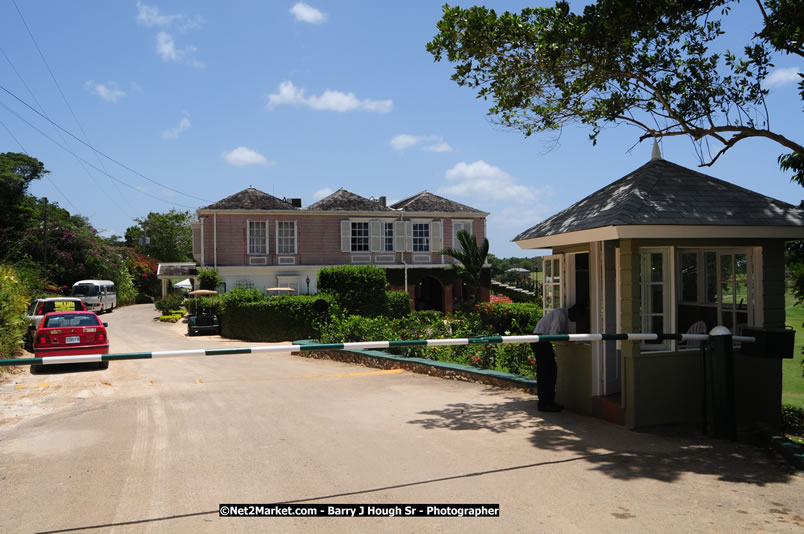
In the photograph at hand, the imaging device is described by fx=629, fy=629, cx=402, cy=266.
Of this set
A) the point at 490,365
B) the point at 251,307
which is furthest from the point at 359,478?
the point at 251,307

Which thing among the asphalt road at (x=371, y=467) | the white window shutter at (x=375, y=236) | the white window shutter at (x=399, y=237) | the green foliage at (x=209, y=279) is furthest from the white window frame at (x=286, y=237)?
the asphalt road at (x=371, y=467)

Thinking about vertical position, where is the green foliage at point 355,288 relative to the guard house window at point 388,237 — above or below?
below

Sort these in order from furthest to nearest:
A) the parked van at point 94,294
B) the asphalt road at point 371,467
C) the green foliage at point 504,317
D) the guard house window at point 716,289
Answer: the parked van at point 94,294, the green foliage at point 504,317, the guard house window at point 716,289, the asphalt road at point 371,467

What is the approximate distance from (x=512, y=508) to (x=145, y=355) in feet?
11.8

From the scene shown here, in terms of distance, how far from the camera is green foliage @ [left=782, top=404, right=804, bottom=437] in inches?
377

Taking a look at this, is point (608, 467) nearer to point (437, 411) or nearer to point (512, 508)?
point (512, 508)

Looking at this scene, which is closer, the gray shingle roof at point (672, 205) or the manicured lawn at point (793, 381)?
the gray shingle roof at point (672, 205)

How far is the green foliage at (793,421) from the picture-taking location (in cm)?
957

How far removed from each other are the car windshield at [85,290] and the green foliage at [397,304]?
24.7 m

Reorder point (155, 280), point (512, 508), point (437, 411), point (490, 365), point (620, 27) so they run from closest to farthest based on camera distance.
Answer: point (512, 508) → point (437, 411) → point (620, 27) → point (490, 365) → point (155, 280)

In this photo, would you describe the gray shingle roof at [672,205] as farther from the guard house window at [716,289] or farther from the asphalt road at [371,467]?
the asphalt road at [371,467]

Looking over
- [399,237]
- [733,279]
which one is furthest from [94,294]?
[733,279]

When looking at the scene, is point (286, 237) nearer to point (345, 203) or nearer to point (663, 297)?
point (345, 203)

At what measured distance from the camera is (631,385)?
7.61m
